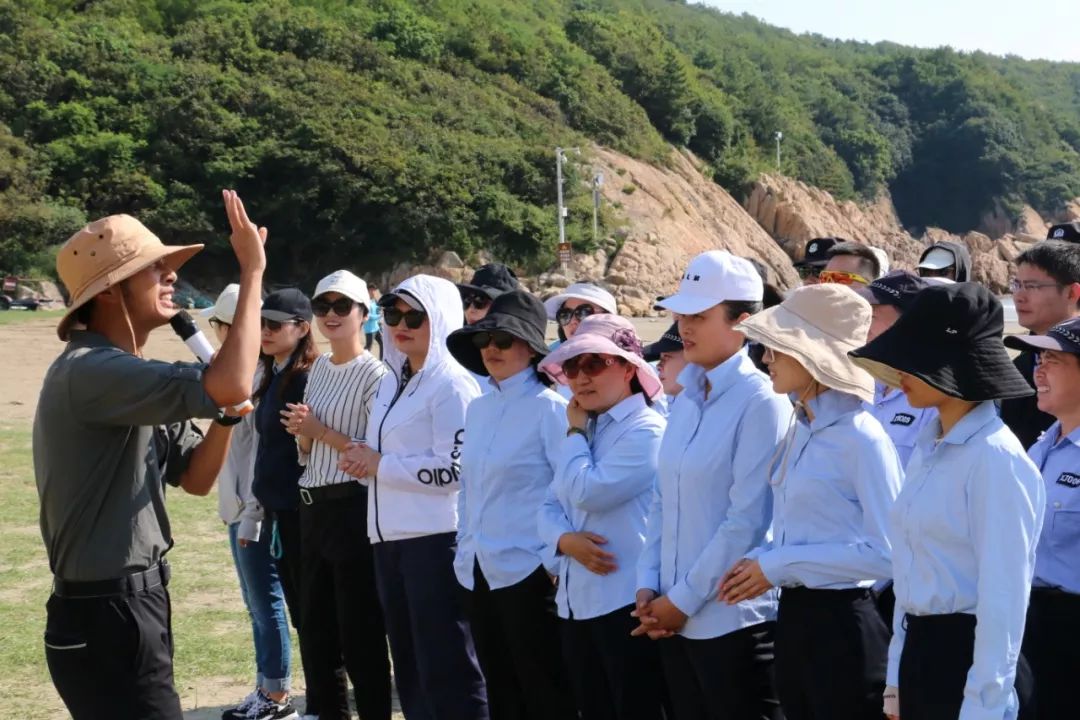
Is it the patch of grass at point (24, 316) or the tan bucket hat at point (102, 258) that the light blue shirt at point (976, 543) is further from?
the patch of grass at point (24, 316)

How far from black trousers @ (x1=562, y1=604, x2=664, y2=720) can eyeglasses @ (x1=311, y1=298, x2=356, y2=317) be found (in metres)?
2.10

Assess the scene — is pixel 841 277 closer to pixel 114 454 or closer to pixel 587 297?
pixel 587 297

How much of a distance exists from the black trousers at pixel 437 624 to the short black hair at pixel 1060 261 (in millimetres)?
2592

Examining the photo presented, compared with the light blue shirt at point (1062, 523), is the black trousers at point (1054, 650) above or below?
below

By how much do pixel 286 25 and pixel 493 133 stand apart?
12016 millimetres

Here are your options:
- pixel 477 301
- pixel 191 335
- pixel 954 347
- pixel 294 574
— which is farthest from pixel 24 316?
pixel 954 347

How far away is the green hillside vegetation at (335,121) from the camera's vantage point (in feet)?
163

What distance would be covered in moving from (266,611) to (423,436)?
156 centimetres

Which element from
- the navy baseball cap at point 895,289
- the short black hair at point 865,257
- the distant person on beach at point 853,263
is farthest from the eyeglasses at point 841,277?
the navy baseball cap at point 895,289

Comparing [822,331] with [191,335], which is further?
[191,335]

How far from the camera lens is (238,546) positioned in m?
5.97

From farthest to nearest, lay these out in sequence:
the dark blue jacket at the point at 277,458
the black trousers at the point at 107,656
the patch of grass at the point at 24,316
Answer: the patch of grass at the point at 24,316 → the dark blue jacket at the point at 277,458 → the black trousers at the point at 107,656

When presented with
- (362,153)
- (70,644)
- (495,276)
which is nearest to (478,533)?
(70,644)

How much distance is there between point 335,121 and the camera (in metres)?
52.5
